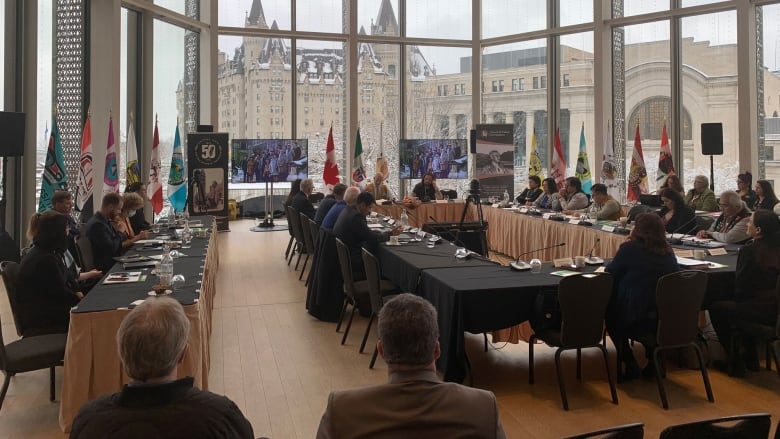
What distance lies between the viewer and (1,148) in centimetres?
715

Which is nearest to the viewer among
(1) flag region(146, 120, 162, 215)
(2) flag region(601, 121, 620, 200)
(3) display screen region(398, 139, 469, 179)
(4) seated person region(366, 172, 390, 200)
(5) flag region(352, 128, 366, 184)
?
Result: (1) flag region(146, 120, 162, 215)

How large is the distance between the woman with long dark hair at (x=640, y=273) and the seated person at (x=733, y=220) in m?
2.18

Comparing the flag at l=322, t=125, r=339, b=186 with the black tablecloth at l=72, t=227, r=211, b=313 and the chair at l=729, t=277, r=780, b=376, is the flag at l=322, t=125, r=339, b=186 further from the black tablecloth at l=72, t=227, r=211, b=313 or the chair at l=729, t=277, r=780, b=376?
the chair at l=729, t=277, r=780, b=376

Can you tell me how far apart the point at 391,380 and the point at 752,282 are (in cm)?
347

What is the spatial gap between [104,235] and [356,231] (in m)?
2.24

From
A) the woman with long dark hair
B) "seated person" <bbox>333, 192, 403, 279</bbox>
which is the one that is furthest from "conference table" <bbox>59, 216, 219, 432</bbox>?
the woman with long dark hair

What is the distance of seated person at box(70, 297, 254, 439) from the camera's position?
1683mm

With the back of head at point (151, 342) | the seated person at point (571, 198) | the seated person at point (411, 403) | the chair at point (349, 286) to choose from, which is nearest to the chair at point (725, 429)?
the seated person at point (411, 403)

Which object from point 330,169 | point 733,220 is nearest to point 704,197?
point 733,220

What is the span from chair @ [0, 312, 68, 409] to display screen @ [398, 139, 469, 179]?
35.4 feet

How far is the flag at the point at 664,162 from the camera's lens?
11.7 m

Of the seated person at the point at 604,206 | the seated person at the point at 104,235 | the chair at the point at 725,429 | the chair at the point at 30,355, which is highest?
the seated person at the point at 604,206

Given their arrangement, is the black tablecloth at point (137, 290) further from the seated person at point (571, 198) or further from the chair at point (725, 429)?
the seated person at point (571, 198)

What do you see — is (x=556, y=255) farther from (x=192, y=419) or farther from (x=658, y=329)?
(x=192, y=419)
